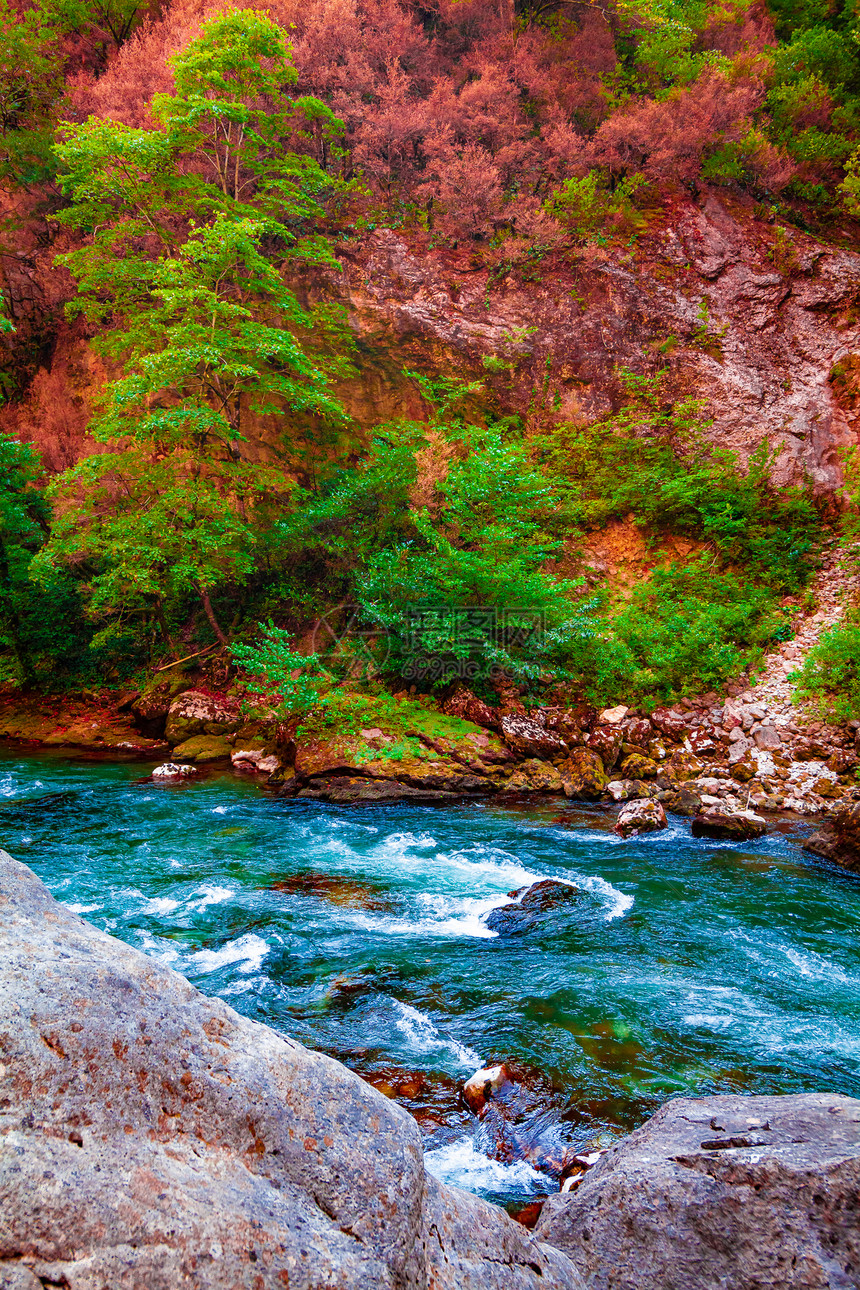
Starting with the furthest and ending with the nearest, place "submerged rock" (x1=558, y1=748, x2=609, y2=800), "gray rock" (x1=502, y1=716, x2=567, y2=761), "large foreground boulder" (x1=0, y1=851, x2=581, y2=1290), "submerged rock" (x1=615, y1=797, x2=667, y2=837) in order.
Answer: "gray rock" (x1=502, y1=716, x2=567, y2=761)
"submerged rock" (x1=558, y1=748, x2=609, y2=800)
"submerged rock" (x1=615, y1=797, x2=667, y2=837)
"large foreground boulder" (x1=0, y1=851, x2=581, y2=1290)

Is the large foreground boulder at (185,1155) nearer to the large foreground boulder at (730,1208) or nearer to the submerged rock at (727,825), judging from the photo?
the large foreground boulder at (730,1208)

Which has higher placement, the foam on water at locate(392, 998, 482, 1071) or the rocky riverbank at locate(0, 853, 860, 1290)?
the rocky riverbank at locate(0, 853, 860, 1290)

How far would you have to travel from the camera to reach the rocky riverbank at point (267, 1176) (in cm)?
119

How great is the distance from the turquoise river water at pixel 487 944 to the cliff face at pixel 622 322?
10.6m

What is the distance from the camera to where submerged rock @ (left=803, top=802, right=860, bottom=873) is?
22.8 ft

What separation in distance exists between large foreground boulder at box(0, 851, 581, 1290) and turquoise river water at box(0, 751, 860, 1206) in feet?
5.76

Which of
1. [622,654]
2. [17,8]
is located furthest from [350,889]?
[17,8]

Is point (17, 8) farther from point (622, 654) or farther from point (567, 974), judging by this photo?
point (567, 974)

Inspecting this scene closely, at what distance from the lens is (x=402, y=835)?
314 inches

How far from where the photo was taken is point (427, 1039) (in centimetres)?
405

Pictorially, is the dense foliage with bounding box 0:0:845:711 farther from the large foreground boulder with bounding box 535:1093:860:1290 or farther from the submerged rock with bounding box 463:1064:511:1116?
the large foreground boulder with bounding box 535:1093:860:1290

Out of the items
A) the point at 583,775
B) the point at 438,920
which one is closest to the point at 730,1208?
the point at 438,920

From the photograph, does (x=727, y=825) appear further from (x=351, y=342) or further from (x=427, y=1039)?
(x=351, y=342)

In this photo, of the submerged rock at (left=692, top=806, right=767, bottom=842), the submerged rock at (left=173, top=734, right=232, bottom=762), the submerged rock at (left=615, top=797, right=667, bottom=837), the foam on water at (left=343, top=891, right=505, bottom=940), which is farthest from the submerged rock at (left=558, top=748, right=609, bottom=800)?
the submerged rock at (left=173, top=734, right=232, bottom=762)
